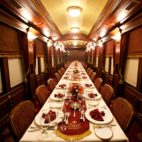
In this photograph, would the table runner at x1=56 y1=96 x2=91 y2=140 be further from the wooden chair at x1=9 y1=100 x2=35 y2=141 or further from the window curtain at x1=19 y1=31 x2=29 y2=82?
the window curtain at x1=19 y1=31 x2=29 y2=82

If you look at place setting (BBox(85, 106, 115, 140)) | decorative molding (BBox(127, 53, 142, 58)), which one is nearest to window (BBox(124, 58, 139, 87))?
decorative molding (BBox(127, 53, 142, 58))

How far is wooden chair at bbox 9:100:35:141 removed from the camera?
1.42 meters

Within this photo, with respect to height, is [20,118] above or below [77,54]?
below

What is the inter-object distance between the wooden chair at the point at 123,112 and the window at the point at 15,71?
8.75ft

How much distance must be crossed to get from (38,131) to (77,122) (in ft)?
1.55

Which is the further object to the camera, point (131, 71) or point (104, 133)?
point (131, 71)

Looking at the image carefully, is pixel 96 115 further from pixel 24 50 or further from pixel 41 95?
pixel 24 50

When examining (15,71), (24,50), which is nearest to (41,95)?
(15,71)

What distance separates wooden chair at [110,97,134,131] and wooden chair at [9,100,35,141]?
1.27 metres

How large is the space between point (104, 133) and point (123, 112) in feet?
1.84

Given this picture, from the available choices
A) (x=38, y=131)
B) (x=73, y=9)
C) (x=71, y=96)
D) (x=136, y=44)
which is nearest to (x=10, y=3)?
(x=73, y=9)

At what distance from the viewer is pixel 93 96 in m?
2.37

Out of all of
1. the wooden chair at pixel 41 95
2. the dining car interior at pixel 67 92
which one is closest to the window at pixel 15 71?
the dining car interior at pixel 67 92

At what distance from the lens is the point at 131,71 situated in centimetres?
355
